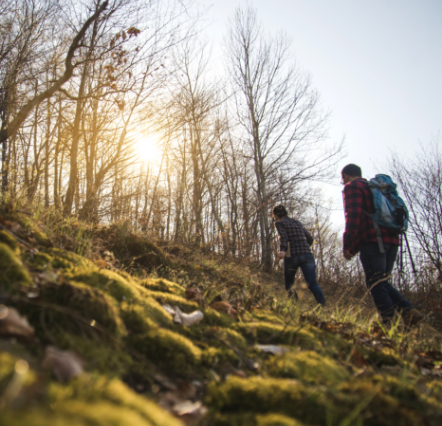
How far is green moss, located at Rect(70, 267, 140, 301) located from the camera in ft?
5.60

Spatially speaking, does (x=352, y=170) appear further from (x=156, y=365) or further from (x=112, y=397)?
(x=112, y=397)

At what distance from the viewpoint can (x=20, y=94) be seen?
6.13 meters

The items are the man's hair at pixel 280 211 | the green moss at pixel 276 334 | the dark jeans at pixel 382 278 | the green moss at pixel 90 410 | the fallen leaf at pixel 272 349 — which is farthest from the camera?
the man's hair at pixel 280 211

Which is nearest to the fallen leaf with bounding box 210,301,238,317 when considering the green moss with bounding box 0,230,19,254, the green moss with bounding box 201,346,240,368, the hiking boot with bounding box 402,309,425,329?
the green moss with bounding box 201,346,240,368

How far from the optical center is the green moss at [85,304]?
129 cm

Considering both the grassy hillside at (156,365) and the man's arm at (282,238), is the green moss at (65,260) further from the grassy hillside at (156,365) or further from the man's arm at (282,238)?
the man's arm at (282,238)

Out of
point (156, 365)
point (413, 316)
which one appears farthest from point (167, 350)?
point (413, 316)

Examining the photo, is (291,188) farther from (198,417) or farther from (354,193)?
(198,417)

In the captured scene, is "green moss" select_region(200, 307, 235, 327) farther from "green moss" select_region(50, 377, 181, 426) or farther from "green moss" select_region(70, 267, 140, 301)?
"green moss" select_region(50, 377, 181, 426)

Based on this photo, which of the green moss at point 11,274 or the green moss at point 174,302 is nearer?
the green moss at point 11,274

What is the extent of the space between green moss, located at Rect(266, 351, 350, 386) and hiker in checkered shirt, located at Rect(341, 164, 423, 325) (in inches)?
93.9

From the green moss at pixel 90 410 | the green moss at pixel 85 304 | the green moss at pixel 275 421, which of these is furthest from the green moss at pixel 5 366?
the green moss at pixel 275 421

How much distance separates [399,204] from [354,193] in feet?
2.12

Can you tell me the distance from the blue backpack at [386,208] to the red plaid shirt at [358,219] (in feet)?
0.24
